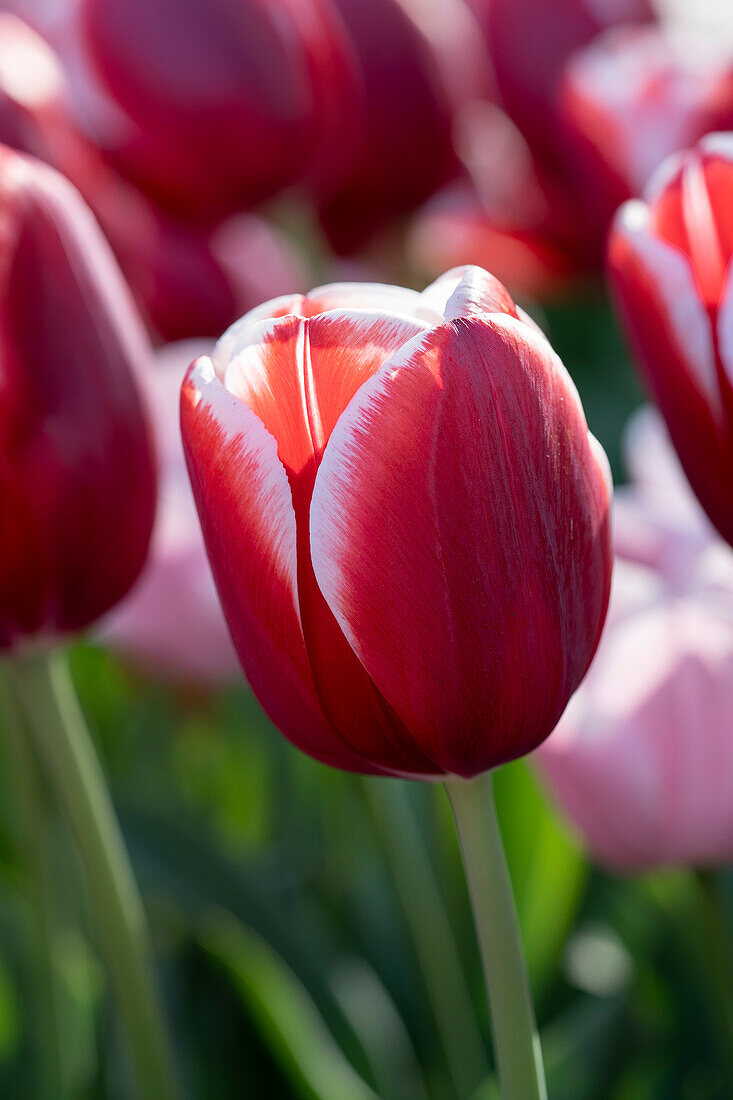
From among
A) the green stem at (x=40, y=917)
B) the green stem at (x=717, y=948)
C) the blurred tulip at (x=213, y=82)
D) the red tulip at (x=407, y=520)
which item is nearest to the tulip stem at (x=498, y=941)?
the red tulip at (x=407, y=520)

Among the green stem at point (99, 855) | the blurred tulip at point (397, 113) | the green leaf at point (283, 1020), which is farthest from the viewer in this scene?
the blurred tulip at point (397, 113)

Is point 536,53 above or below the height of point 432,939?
above

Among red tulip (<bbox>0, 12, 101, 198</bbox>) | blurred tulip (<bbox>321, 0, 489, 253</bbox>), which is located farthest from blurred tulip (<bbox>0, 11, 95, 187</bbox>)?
blurred tulip (<bbox>321, 0, 489, 253</bbox>)

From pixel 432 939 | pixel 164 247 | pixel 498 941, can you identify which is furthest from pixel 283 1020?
pixel 164 247

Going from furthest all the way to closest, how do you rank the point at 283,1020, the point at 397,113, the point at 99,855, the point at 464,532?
1. the point at 397,113
2. the point at 283,1020
3. the point at 99,855
4. the point at 464,532

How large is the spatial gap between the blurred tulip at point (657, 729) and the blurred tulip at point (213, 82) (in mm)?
230

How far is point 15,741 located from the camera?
1.54 ft

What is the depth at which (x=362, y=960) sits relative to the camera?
58 cm

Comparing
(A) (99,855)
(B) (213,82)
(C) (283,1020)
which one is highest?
(B) (213,82)

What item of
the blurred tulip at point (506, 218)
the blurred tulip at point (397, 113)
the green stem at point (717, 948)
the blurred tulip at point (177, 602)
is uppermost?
the blurred tulip at point (397, 113)

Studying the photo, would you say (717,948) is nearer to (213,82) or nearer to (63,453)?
(63,453)

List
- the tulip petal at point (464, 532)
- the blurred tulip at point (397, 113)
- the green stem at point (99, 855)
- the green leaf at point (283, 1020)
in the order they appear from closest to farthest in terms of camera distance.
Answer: the tulip petal at point (464, 532)
the green stem at point (99, 855)
the green leaf at point (283, 1020)
the blurred tulip at point (397, 113)

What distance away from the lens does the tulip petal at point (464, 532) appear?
205mm

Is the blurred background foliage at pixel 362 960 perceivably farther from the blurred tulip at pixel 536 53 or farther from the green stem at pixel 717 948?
the blurred tulip at pixel 536 53
